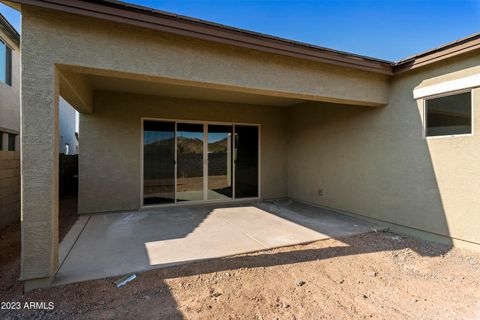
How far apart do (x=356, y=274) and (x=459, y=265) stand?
173 centimetres

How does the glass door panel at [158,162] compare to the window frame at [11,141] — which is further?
the window frame at [11,141]

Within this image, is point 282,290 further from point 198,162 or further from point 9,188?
point 9,188

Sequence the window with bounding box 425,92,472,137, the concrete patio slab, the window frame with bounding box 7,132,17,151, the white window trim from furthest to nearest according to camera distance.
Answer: the window frame with bounding box 7,132,17,151, the window with bounding box 425,92,472,137, the white window trim, the concrete patio slab

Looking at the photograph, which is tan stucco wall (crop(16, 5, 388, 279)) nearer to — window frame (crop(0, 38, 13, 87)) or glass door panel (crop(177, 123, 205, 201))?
glass door panel (crop(177, 123, 205, 201))

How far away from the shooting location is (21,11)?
2846 millimetres

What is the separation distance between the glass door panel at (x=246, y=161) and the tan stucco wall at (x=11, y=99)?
6654 millimetres

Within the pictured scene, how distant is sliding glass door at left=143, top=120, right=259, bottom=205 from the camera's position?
713cm

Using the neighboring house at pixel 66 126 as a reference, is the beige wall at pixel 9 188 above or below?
below

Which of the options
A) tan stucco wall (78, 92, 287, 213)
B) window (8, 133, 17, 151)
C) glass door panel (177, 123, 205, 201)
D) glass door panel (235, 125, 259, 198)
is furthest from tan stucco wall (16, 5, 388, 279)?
window (8, 133, 17, 151)

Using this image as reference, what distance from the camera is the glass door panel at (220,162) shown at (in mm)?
7809

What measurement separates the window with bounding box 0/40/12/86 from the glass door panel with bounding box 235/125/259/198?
6.94 metres

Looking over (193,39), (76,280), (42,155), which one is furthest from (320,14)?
(76,280)

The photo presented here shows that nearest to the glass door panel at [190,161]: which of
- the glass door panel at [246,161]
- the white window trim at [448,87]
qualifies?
the glass door panel at [246,161]

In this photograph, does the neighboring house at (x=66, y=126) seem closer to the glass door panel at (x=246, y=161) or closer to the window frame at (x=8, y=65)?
the window frame at (x=8, y=65)
